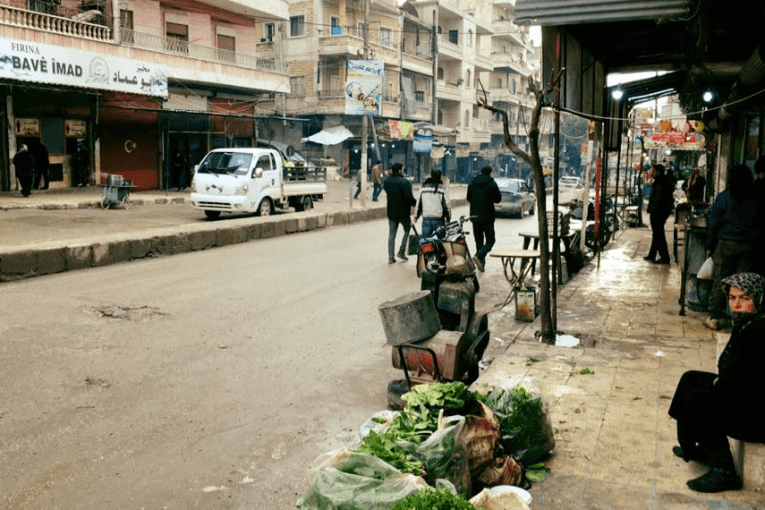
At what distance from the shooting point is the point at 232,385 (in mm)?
5902

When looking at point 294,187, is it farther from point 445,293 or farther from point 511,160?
point 511,160

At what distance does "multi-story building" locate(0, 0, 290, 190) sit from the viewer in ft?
67.6

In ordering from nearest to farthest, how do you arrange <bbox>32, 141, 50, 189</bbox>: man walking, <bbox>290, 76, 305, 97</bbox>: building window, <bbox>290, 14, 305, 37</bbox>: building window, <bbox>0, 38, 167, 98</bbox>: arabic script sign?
1. <bbox>0, 38, 167, 98</bbox>: arabic script sign
2. <bbox>32, 141, 50, 189</bbox>: man walking
3. <bbox>290, 14, 305, 37</bbox>: building window
4. <bbox>290, 76, 305, 97</bbox>: building window

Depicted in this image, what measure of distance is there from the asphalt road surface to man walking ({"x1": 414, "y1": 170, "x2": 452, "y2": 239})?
135 cm

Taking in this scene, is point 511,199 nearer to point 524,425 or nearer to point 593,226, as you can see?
point 593,226

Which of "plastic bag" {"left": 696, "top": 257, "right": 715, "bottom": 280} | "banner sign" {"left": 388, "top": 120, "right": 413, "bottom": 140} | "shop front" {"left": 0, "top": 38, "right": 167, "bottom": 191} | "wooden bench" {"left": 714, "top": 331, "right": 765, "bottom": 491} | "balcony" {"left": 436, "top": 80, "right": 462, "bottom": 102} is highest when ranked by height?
"balcony" {"left": 436, "top": 80, "right": 462, "bottom": 102}

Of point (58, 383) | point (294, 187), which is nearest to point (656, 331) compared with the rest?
point (58, 383)

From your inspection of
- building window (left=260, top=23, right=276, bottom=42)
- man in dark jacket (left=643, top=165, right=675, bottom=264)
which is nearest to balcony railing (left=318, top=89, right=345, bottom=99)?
building window (left=260, top=23, right=276, bottom=42)

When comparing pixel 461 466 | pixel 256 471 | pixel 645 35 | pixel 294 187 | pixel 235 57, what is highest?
pixel 235 57

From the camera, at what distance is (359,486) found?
2.94 meters

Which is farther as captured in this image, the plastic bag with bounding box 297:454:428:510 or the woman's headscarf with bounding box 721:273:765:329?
the woman's headscarf with bounding box 721:273:765:329

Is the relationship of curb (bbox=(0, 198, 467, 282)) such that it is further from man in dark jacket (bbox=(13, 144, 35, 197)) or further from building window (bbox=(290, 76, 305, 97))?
building window (bbox=(290, 76, 305, 97))

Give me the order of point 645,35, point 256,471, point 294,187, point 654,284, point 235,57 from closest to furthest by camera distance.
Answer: point 256,471 → point 645,35 → point 654,284 → point 294,187 → point 235,57

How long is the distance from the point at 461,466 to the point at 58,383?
3945 millimetres
